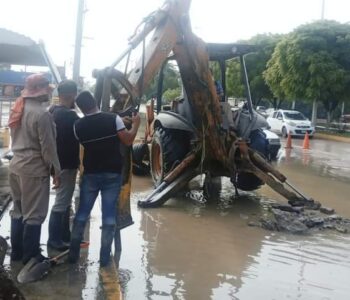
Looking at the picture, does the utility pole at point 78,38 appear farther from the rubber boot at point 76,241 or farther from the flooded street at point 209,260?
the rubber boot at point 76,241

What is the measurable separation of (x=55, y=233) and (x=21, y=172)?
1.02m

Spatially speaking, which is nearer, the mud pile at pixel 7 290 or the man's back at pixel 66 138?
the mud pile at pixel 7 290

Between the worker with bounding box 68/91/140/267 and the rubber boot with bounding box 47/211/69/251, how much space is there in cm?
39

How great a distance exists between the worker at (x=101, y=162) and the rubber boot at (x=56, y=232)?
0.39 metres

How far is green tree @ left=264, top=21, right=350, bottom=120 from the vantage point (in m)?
26.3

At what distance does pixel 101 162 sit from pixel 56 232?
1.05m

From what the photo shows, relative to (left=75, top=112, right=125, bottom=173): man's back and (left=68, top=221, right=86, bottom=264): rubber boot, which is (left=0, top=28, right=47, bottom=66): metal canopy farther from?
(left=68, top=221, right=86, bottom=264): rubber boot

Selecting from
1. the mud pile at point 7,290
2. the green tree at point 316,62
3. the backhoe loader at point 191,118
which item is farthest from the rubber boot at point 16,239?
the green tree at point 316,62

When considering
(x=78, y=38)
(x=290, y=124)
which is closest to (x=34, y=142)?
(x=78, y=38)

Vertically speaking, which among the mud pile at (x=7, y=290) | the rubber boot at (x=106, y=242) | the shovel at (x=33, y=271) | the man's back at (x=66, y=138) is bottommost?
the shovel at (x=33, y=271)

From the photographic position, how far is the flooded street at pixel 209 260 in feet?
14.8

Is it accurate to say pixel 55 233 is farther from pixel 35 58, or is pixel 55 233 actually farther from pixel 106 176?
pixel 35 58

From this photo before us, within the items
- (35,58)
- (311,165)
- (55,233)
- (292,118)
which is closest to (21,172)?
(55,233)

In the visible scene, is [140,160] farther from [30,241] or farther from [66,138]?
[30,241]
